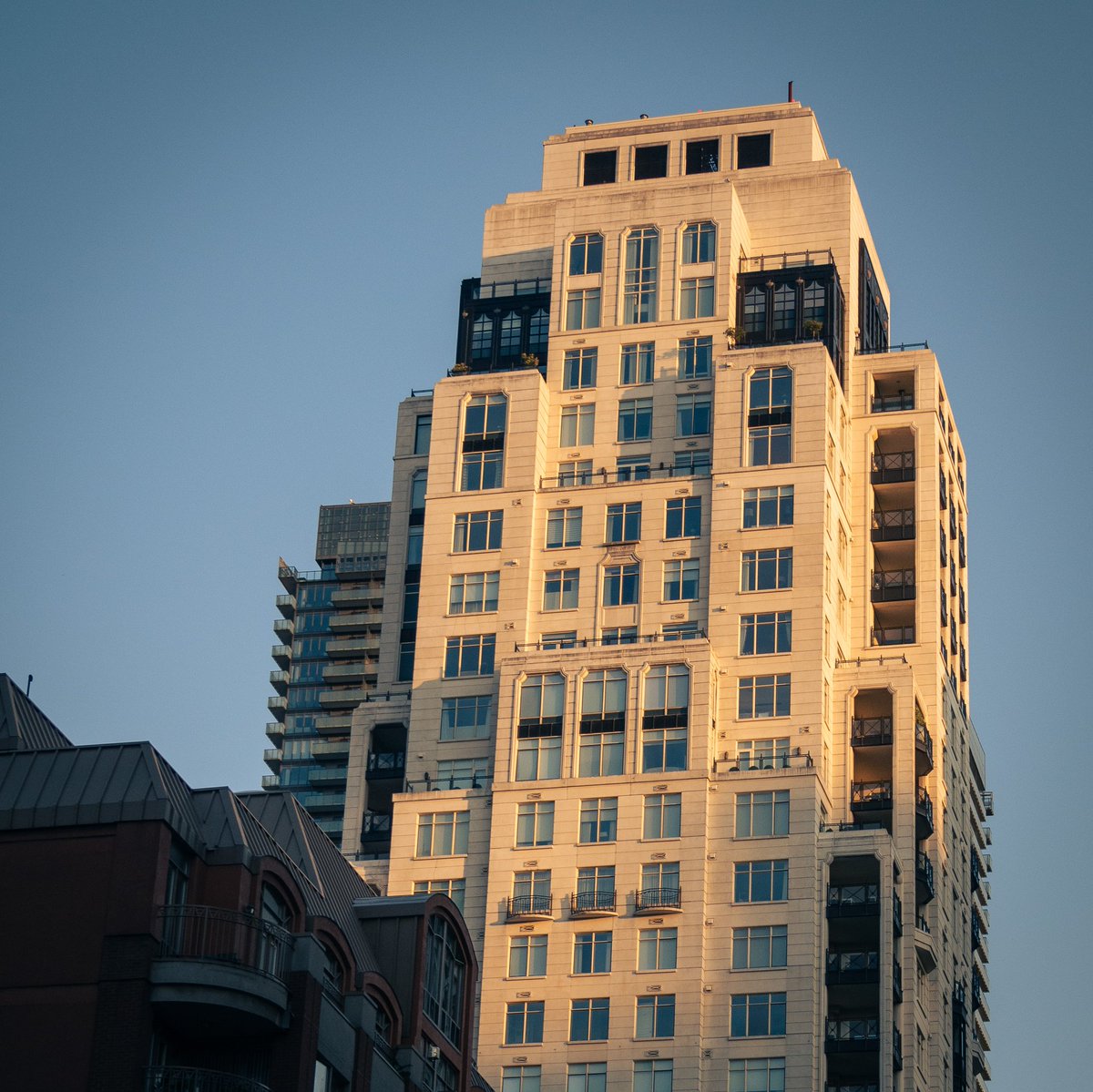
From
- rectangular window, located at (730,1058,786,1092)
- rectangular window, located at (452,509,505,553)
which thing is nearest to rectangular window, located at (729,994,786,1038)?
rectangular window, located at (730,1058,786,1092)

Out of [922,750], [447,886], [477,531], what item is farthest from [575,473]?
[447,886]

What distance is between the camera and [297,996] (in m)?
73.4

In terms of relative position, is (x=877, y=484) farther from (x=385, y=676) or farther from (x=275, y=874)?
(x=275, y=874)

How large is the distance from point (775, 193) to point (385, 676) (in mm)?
36990

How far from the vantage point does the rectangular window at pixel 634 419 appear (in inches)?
5748

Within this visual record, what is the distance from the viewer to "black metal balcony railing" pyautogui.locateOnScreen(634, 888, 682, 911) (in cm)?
12888

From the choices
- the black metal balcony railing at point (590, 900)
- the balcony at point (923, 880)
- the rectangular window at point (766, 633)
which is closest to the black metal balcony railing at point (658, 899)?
the black metal balcony railing at point (590, 900)

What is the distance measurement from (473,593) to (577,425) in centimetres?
1205

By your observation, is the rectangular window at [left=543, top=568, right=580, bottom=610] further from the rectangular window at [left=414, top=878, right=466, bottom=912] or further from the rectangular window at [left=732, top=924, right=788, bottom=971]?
the rectangular window at [left=732, top=924, right=788, bottom=971]

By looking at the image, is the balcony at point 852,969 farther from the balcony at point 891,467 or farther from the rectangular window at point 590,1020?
the balcony at point 891,467

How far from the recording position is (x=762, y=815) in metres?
131

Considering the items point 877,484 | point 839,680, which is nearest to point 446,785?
point 839,680

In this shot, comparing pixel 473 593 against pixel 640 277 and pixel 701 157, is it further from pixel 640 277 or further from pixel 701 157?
pixel 701 157

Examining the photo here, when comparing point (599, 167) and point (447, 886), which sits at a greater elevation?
point (599, 167)
